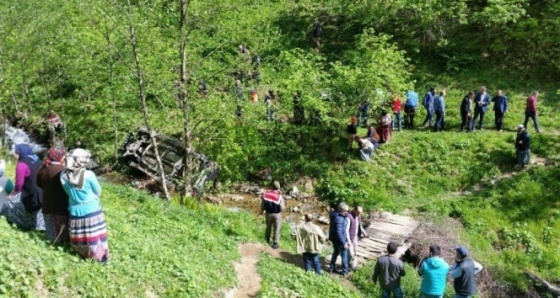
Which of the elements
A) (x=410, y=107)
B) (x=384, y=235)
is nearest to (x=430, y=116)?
(x=410, y=107)

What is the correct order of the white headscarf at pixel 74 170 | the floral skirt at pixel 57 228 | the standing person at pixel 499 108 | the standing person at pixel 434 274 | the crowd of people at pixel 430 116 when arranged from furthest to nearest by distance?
the standing person at pixel 499 108 < the crowd of people at pixel 430 116 < the standing person at pixel 434 274 < the floral skirt at pixel 57 228 < the white headscarf at pixel 74 170

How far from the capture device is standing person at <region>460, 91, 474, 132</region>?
19.1 m

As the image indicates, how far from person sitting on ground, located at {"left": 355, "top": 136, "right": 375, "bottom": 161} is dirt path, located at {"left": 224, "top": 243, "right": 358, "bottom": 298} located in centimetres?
709

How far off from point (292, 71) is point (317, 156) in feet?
11.6

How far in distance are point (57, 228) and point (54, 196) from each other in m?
0.55

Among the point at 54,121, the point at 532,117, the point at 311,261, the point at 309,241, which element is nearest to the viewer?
the point at 309,241

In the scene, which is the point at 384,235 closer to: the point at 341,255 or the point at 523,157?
the point at 341,255

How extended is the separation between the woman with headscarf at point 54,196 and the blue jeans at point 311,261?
220 inches

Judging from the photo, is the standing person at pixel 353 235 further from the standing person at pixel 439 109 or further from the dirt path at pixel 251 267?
the standing person at pixel 439 109

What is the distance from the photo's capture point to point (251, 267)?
1094 cm

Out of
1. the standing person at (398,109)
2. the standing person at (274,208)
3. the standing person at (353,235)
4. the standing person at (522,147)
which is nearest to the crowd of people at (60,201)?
the standing person at (274,208)

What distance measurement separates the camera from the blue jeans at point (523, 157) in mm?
17141

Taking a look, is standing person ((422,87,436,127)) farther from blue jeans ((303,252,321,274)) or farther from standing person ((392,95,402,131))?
blue jeans ((303,252,321,274))

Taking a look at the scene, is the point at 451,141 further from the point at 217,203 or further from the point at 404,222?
the point at 217,203
